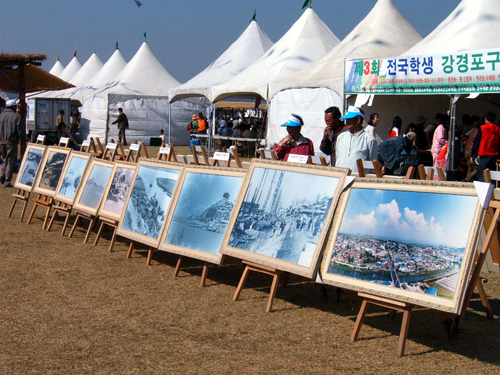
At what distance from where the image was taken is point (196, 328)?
175 inches

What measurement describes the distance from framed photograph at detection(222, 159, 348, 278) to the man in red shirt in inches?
247

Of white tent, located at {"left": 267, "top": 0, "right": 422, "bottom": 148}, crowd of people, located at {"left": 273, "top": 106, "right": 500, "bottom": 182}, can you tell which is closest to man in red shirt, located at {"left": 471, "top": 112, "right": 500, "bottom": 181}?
crowd of people, located at {"left": 273, "top": 106, "right": 500, "bottom": 182}

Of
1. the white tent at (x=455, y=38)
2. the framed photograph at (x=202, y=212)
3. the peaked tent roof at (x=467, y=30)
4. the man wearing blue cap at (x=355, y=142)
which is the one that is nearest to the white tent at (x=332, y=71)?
the white tent at (x=455, y=38)

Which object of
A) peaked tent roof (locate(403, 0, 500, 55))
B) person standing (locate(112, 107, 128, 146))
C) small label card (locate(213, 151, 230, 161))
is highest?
peaked tent roof (locate(403, 0, 500, 55))

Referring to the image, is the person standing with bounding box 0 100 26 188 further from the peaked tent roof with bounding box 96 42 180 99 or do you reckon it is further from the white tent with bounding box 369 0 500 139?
the peaked tent roof with bounding box 96 42 180 99

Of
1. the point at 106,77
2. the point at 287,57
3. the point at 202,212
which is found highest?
the point at 106,77

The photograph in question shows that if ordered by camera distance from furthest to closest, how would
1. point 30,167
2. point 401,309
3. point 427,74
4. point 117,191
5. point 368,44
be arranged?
point 368,44 → point 427,74 → point 30,167 → point 117,191 → point 401,309

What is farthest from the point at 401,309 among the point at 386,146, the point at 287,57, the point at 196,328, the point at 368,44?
the point at 287,57

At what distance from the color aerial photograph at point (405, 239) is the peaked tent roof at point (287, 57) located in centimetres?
1359

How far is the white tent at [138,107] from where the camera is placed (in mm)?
29188

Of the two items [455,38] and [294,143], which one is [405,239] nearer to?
[294,143]

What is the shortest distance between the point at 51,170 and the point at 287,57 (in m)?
12.3

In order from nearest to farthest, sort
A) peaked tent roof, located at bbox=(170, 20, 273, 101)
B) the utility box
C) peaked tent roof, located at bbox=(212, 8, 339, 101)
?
peaked tent roof, located at bbox=(212, 8, 339, 101), peaked tent roof, located at bbox=(170, 20, 273, 101), the utility box

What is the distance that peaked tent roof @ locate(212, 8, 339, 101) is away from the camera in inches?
739
